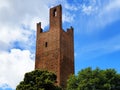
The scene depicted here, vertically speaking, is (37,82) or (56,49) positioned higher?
(56,49)

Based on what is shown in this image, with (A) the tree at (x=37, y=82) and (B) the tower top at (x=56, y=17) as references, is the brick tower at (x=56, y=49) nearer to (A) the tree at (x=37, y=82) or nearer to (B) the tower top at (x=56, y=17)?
(B) the tower top at (x=56, y=17)

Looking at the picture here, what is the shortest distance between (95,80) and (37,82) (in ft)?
21.5

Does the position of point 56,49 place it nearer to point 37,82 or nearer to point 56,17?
point 56,17

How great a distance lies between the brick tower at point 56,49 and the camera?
4375cm

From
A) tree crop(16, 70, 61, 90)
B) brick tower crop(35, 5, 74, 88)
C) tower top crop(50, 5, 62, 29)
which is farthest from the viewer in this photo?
tower top crop(50, 5, 62, 29)

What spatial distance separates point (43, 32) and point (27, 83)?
18.7 meters

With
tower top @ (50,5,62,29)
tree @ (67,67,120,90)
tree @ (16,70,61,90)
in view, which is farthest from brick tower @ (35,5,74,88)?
tree @ (16,70,61,90)

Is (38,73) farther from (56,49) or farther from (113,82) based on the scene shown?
(56,49)

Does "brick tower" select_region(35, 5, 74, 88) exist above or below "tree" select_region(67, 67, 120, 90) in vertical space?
above

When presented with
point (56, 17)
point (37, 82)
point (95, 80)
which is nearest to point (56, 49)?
point (56, 17)

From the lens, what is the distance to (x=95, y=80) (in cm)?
3238

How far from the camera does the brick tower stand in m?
43.8

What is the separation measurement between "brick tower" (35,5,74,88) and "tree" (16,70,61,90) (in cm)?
1257

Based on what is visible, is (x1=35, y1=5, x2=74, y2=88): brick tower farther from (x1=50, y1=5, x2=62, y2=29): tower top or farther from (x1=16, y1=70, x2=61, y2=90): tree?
(x1=16, y1=70, x2=61, y2=90): tree
